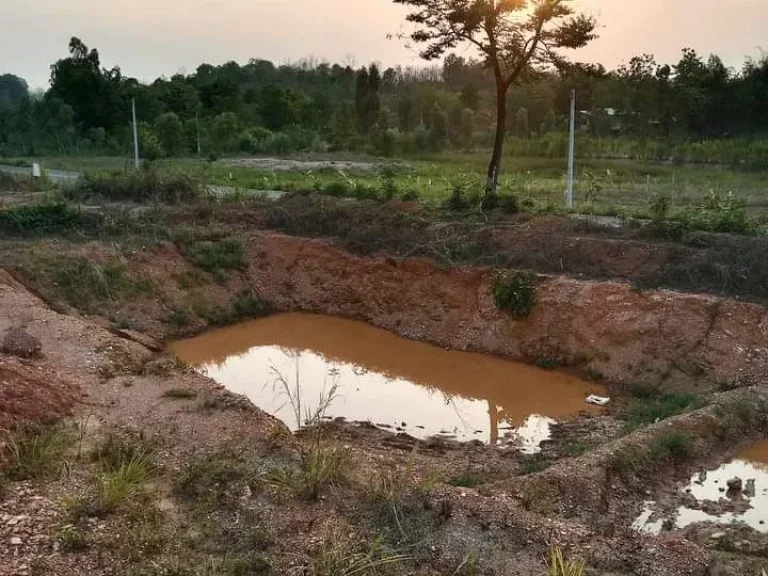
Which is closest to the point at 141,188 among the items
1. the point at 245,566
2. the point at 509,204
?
the point at 509,204

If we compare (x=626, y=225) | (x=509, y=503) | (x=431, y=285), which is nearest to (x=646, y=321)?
(x=626, y=225)

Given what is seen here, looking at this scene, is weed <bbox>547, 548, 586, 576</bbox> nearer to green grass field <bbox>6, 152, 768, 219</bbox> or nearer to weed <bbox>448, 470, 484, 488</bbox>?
weed <bbox>448, 470, 484, 488</bbox>

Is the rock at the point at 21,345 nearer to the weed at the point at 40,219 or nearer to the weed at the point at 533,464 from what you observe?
the weed at the point at 533,464

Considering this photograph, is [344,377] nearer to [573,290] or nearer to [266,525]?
[573,290]

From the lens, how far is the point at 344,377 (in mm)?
10672

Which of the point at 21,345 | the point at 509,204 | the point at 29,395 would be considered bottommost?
the point at 29,395

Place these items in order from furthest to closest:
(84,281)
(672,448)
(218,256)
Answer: (218,256) < (84,281) < (672,448)

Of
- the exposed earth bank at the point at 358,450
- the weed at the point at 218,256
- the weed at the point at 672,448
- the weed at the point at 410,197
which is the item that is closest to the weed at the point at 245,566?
the exposed earth bank at the point at 358,450

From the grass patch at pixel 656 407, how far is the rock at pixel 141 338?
6373 mm

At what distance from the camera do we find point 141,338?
1068cm

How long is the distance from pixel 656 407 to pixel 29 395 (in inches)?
262

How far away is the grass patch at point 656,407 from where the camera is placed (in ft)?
27.4

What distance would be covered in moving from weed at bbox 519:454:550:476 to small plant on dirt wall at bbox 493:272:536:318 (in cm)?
360

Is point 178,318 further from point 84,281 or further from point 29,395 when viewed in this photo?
point 29,395
